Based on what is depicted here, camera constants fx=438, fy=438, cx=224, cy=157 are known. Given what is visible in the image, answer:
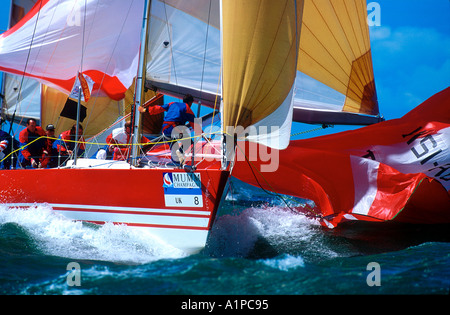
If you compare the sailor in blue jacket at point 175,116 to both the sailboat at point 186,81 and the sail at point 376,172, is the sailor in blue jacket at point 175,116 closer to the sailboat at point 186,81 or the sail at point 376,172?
the sailboat at point 186,81

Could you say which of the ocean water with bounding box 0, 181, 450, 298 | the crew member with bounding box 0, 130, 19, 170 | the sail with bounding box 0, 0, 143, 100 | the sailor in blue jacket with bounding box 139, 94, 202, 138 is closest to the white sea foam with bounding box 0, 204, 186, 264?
the ocean water with bounding box 0, 181, 450, 298

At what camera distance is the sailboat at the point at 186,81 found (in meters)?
5.42

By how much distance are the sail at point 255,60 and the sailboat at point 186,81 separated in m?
0.01

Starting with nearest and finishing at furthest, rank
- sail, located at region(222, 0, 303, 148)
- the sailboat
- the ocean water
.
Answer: the ocean water → sail, located at region(222, 0, 303, 148) → the sailboat

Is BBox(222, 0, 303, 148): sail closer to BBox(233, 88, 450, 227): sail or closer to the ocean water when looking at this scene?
the ocean water

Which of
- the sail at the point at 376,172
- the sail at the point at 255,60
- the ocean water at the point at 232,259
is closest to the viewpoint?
the ocean water at the point at 232,259

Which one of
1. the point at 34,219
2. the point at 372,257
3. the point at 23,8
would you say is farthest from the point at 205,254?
the point at 23,8

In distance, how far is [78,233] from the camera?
6.18 meters

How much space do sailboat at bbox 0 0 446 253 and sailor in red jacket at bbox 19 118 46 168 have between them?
1.47 ft

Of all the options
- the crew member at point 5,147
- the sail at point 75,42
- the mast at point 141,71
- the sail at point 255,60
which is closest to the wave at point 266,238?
the sail at point 255,60

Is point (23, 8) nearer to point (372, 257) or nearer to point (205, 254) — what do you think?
point (205, 254)

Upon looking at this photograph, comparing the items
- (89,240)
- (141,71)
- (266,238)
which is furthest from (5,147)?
(266,238)

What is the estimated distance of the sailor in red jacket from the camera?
754 cm

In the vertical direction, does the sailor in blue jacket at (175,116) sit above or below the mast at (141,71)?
below
